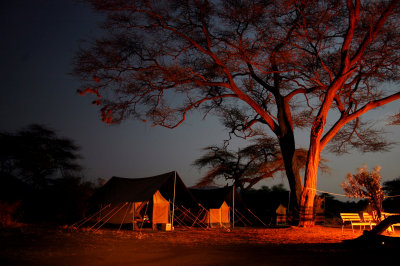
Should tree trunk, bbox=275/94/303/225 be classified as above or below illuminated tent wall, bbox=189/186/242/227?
above

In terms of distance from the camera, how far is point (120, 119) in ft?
42.0

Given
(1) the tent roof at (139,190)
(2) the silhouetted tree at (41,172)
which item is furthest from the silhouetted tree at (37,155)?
(1) the tent roof at (139,190)

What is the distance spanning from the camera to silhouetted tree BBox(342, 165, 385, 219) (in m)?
10.2

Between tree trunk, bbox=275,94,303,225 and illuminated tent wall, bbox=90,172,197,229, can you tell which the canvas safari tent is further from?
tree trunk, bbox=275,94,303,225

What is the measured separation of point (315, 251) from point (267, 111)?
887cm

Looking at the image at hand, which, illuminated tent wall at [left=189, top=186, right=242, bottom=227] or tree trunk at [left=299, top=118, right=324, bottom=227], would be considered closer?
tree trunk at [left=299, top=118, right=324, bottom=227]

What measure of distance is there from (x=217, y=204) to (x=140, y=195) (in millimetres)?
4208

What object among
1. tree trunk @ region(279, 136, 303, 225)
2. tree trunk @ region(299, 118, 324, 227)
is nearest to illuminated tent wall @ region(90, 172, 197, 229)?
tree trunk @ region(279, 136, 303, 225)

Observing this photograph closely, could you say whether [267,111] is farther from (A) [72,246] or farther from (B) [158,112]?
(A) [72,246]

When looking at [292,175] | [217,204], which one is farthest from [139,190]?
[292,175]

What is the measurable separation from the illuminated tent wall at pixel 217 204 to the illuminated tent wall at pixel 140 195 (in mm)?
1379

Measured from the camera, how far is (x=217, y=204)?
16031mm

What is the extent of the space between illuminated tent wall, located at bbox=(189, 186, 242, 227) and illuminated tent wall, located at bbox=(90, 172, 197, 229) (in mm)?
1379

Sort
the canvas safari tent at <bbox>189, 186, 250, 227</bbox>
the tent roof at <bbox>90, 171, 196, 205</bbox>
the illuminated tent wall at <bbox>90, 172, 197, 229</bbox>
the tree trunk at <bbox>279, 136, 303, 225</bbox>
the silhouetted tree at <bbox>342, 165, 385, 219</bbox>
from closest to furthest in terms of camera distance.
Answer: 1. the silhouetted tree at <bbox>342, 165, 385, 219</bbox>
2. the tree trunk at <bbox>279, 136, 303, 225</bbox>
3. the tent roof at <bbox>90, 171, 196, 205</bbox>
4. the illuminated tent wall at <bbox>90, 172, 197, 229</bbox>
5. the canvas safari tent at <bbox>189, 186, 250, 227</bbox>
